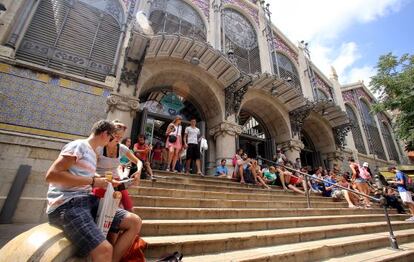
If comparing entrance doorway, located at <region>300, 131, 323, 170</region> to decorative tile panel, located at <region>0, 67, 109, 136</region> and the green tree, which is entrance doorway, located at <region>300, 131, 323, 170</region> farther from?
decorative tile panel, located at <region>0, 67, 109, 136</region>

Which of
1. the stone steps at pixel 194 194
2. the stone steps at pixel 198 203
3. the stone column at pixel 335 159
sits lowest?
the stone steps at pixel 198 203

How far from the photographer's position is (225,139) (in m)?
8.98

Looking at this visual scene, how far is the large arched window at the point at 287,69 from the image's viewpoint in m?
13.2

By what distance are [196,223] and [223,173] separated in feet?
15.8

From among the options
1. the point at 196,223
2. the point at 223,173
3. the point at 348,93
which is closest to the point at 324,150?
the point at 348,93

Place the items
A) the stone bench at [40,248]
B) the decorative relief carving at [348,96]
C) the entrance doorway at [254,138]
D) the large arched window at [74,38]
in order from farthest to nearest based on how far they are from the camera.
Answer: the decorative relief carving at [348,96] → the entrance doorway at [254,138] → the large arched window at [74,38] → the stone bench at [40,248]

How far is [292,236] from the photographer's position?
3.35 metres

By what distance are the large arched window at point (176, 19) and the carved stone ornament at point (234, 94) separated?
2783mm

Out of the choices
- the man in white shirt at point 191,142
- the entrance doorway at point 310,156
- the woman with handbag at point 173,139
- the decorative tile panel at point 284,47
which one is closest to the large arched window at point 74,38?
the woman with handbag at point 173,139

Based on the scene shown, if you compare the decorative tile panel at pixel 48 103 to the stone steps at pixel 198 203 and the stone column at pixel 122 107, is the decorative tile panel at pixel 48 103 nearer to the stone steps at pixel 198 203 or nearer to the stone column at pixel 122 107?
the stone column at pixel 122 107

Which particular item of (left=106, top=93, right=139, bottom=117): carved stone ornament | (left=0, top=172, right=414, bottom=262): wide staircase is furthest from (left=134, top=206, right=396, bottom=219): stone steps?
(left=106, top=93, right=139, bottom=117): carved stone ornament

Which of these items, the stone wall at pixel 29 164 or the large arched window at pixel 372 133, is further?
the large arched window at pixel 372 133

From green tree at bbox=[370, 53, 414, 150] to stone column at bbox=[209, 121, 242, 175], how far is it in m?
9.79

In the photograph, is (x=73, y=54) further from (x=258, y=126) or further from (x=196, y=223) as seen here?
(x=258, y=126)
